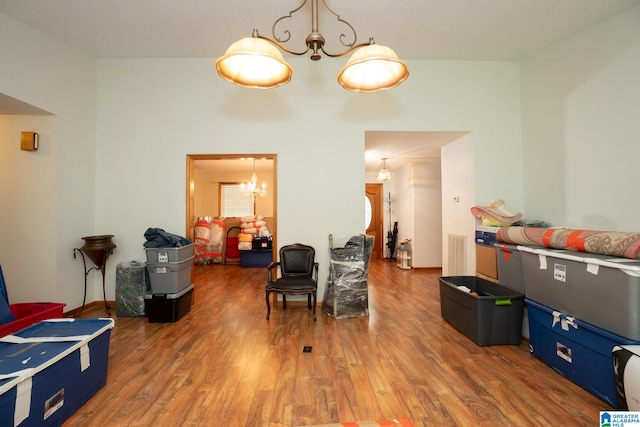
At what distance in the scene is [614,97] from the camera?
2.34m

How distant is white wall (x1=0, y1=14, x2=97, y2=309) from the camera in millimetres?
2775

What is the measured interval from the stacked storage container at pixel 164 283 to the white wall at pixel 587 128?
4323 mm

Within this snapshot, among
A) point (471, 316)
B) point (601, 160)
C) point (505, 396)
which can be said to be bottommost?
point (505, 396)

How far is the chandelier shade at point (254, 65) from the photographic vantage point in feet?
4.56

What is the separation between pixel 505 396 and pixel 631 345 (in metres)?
0.74

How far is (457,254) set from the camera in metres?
3.73

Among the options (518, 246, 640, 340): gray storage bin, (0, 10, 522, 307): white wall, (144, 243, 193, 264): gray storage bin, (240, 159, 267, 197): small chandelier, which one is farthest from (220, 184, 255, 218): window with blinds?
(518, 246, 640, 340): gray storage bin

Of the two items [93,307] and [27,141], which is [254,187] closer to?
[93,307]

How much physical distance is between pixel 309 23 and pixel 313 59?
1.60m

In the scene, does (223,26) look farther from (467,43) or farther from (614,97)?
(614,97)

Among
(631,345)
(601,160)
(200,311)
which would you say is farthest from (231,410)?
(601,160)

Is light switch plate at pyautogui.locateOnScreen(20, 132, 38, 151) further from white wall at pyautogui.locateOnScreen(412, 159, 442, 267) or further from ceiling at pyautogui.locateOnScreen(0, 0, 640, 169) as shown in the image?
white wall at pyautogui.locateOnScreen(412, 159, 442, 267)

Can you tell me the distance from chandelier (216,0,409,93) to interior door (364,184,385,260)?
5298 millimetres

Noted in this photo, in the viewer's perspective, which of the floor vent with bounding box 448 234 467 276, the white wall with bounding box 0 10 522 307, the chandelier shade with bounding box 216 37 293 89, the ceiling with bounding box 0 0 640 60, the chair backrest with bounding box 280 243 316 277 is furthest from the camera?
the floor vent with bounding box 448 234 467 276
